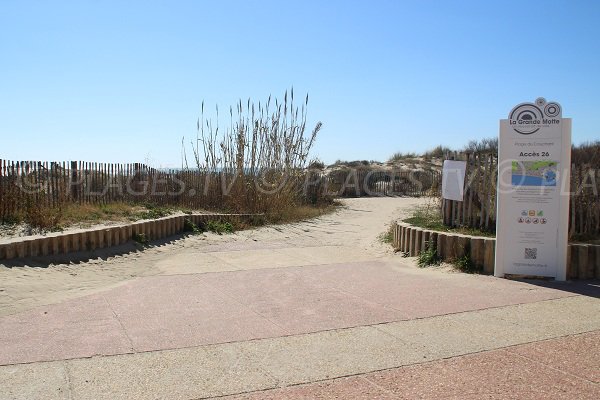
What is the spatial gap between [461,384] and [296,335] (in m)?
1.68

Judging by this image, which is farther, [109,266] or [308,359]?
[109,266]

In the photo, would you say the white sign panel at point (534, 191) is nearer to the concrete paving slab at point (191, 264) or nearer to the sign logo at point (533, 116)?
the sign logo at point (533, 116)

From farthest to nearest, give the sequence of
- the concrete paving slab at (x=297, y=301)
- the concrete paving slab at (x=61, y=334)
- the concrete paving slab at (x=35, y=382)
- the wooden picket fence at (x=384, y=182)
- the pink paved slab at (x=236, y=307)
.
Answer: the wooden picket fence at (x=384, y=182), the concrete paving slab at (x=297, y=301), the pink paved slab at (x=236, y=307), the concrete paving slab at (x=61, y=334), the concrete paving slab at (x=35, y=382)

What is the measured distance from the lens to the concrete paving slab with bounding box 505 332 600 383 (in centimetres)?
445

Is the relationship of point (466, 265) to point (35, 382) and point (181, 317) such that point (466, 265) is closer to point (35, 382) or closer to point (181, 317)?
point (181, 317)

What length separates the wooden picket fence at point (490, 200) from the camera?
9133 millimetres

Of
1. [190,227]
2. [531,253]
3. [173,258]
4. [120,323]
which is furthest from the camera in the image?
[190,227]

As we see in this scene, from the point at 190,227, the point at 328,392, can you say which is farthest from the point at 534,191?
the point at 190,227

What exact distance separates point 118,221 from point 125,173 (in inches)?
224

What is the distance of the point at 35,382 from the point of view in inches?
159

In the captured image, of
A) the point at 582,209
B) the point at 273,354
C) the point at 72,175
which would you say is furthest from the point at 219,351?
the point at 72,175

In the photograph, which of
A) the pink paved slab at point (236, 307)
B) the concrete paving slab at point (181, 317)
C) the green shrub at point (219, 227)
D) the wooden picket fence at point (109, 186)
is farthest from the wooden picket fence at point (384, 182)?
the concrete paving slab at point (181, 317)

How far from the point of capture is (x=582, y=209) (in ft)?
30.0

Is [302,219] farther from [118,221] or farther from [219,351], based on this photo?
[219,351]
